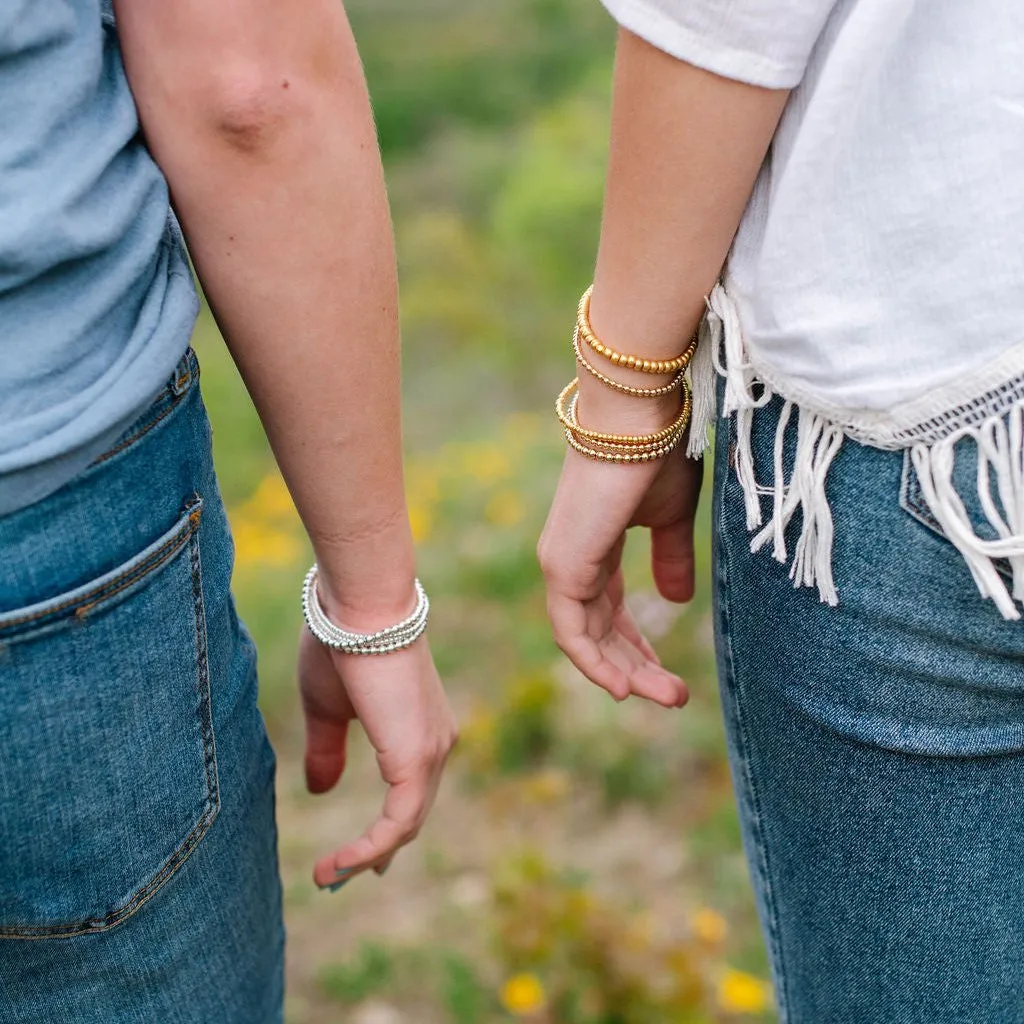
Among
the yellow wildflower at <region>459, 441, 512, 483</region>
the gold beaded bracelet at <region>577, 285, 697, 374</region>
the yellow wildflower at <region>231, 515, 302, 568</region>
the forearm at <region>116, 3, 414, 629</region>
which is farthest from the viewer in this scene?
the yellow wildflower at <region>459, 441, 512, 483</region>

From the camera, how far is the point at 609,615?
4.52 feet

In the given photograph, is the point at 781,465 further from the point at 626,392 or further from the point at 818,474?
the point at 626,392

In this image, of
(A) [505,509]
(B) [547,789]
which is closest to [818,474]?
(B) [547,789]

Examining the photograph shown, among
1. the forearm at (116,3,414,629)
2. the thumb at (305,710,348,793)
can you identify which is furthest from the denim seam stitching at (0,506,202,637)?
the thumb at (305,710,348,793)

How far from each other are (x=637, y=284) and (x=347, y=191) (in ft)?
0.79

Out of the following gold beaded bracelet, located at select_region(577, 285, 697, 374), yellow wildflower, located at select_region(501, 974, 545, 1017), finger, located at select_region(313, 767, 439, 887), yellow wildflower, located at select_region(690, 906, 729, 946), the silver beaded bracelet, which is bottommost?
yellow wildflower, located at select_region(690, 906, 729, 946)

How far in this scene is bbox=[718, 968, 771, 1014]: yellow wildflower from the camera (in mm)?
1962

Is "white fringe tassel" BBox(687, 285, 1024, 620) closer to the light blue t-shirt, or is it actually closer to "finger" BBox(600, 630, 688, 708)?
"finger" BBox(600, 630, 688, 708)

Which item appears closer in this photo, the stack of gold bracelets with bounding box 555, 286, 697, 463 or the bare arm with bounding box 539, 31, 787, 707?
the bare arm with bounding box 539, 31, 787, 707

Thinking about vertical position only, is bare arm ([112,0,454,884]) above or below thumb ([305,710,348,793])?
above

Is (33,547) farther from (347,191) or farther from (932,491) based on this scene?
(932,491)

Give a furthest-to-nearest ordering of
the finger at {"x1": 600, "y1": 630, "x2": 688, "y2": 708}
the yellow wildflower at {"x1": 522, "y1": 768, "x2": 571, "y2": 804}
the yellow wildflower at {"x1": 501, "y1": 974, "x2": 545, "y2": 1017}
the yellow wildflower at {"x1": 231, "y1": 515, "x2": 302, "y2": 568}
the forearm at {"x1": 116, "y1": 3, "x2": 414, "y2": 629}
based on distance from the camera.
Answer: the yellow wildflower at {"x1": 231, "y1": 515, "x2": 302, "y2": 568} → the yellow wildflower at {"x1": 522, "y1": 768, "x2": 571, "y2": 804} → the yellow wildflower at {"x1": 501, "y1": 974, "x2": 545, "y2": 1017} → the finger at {"x1": 600, "y1": 630, "x2": 688, "y2": 708} → the forearm at {"x1": 116, "y1": 3, "x2": 414, "y2": 629}

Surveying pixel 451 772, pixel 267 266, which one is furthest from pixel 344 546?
pixel 451 772

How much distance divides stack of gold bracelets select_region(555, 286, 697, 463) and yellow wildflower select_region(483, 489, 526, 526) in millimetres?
2255
